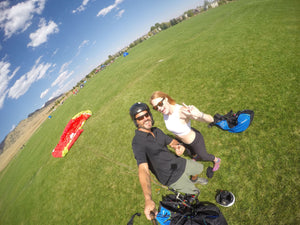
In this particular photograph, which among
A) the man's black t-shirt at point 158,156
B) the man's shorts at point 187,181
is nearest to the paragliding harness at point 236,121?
the man's shorts at point 187,181

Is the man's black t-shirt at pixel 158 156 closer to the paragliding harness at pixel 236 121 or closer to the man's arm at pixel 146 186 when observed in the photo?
the man's arm at pixel 146 186

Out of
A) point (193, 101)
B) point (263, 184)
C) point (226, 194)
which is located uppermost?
point (193, 101)

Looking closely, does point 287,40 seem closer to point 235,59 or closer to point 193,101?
point 235,59

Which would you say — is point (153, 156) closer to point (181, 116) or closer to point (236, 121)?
point (181, 116)

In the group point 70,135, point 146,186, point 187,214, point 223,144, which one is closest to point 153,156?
point 146,186

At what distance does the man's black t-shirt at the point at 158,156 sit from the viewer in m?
2.75

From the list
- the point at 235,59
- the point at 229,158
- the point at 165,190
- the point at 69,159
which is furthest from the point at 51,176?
the point at 235,59

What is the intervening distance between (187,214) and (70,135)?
12048 millimetres

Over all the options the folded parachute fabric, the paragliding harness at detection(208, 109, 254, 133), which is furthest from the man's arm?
the folded parachute fabric

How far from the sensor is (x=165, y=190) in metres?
4.84

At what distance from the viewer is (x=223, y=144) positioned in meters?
4.93

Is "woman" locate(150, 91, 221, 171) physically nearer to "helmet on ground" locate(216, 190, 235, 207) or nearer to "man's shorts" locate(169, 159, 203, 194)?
"man's shorts" locate(169, 159, 203, 194)

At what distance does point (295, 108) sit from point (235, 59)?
5.23 meters

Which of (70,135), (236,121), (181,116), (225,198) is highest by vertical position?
(181,116)
